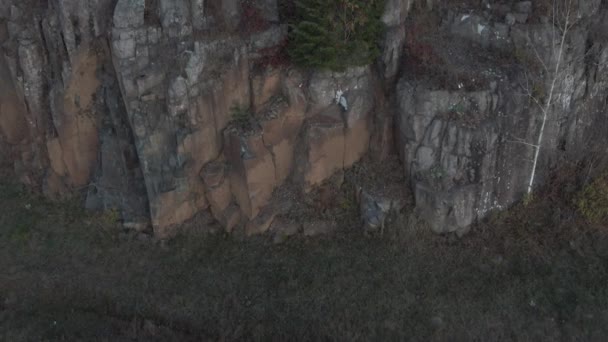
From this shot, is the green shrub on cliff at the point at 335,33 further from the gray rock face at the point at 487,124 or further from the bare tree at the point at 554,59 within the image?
the bare tree at the point at 554,59

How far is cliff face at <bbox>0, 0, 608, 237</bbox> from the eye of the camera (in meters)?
18.3

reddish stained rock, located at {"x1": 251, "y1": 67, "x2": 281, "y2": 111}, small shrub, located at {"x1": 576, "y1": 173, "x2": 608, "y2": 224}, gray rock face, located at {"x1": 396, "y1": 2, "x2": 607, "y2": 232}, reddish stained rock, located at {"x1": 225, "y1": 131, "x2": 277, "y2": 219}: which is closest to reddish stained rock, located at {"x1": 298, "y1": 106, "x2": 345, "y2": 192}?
reddish stained rock, located at {"x1": 225, "y1": 131, "x2": 277, "y2": 219}

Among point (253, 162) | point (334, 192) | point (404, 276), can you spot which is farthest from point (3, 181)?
point (404, 276)

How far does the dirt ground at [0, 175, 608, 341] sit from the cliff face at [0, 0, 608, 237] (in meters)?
1.12

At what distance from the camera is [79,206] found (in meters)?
21.0

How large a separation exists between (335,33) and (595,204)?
34.5ft

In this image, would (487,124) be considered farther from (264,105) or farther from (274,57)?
(264,105)

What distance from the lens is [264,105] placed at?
1950cm

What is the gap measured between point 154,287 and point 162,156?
4.32m

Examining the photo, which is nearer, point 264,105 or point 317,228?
point 264,105

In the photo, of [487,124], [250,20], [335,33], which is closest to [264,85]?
[250,20]

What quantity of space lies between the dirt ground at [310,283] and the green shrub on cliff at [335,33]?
5832mm

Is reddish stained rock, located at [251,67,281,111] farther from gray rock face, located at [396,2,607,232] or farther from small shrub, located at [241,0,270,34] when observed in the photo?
gray rock face, located at [396,2,607,232]

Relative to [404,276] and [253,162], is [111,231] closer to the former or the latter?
[253,162]
